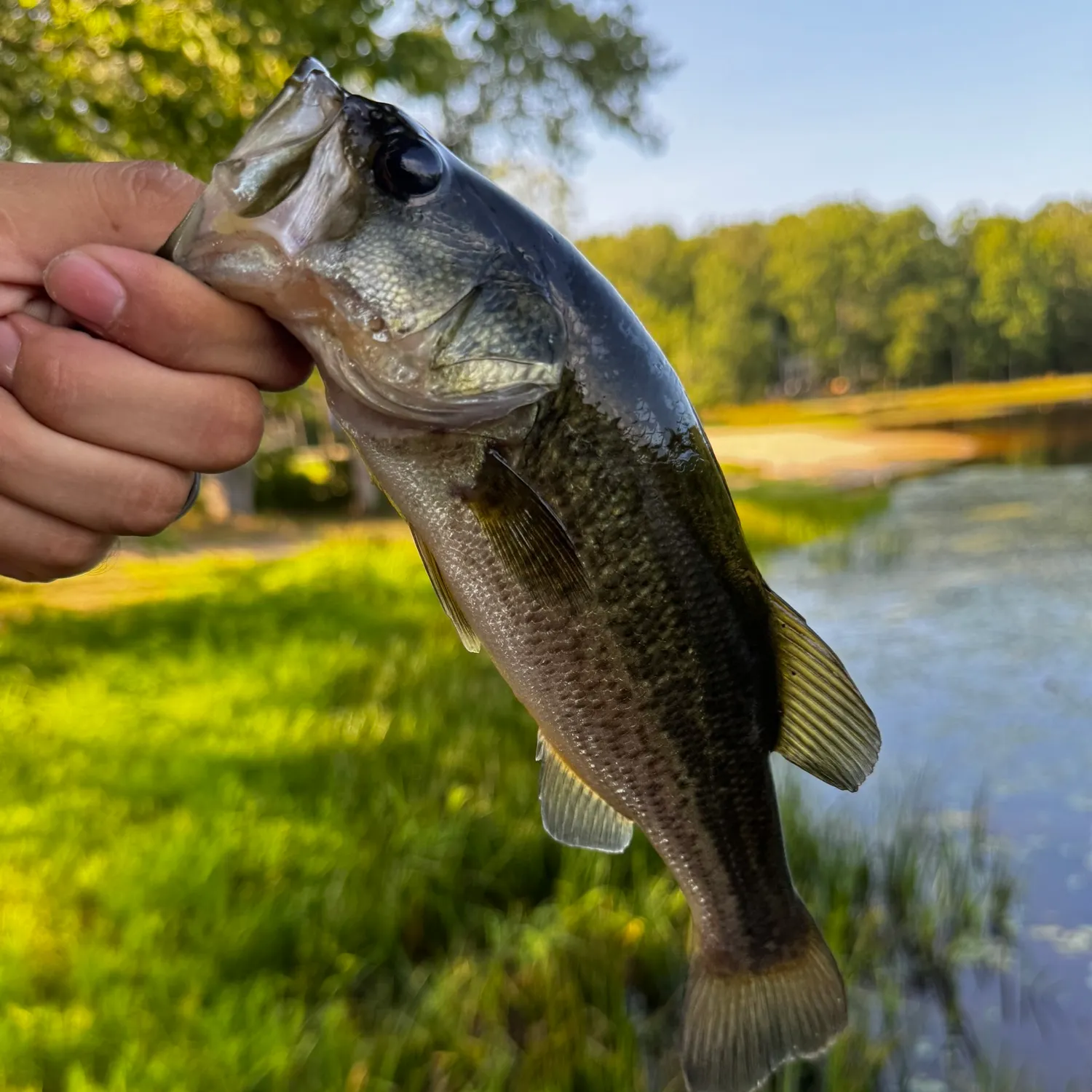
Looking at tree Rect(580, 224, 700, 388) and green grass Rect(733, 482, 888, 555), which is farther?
tree Rect(580, 224, 700, 388)

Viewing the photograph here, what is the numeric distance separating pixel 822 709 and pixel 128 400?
122 centimetres

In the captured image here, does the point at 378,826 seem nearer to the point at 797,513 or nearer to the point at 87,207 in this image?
the point at 87,207

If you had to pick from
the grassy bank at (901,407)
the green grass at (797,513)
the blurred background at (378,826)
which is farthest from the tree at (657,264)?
the blurred background at (378,826)

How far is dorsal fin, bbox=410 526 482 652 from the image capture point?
56.4 inches

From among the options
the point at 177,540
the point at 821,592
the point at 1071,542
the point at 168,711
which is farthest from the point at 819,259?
the point at 168,711

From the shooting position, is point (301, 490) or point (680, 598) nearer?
point (680, 598)

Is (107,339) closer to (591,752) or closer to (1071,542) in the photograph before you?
(591,752)

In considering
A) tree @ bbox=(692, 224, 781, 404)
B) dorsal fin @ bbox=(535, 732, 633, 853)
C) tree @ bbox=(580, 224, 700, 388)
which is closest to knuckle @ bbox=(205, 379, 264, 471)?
dorsal fin @ bbox=(535, 732, 633, 853)

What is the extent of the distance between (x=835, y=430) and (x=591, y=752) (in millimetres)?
41462

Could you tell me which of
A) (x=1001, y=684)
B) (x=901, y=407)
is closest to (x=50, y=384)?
(x=1001, y=684)

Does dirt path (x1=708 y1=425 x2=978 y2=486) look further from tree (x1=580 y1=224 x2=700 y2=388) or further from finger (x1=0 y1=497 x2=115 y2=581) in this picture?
finger (x1=0 y1=497 x2=115 y2=581)

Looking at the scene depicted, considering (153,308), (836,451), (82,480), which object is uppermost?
(153,308)

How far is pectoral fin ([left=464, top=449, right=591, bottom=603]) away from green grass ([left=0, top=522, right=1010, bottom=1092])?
2165 mm

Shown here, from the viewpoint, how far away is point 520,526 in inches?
52.9
